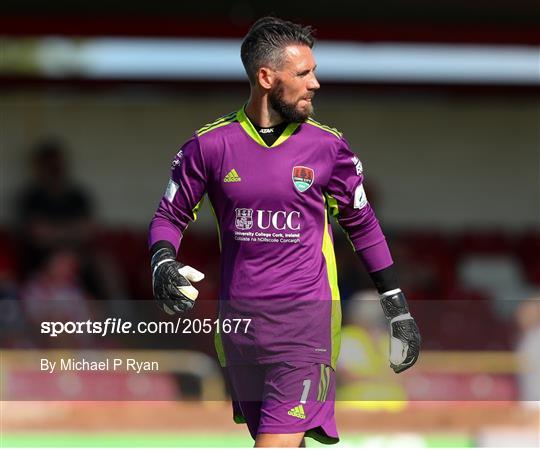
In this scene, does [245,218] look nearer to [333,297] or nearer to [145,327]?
[333,297]

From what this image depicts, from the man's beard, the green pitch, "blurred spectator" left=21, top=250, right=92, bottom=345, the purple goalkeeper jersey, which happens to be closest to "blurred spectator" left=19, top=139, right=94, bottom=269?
"blurred spectator" left=21, top=250, right=92, bottom=345

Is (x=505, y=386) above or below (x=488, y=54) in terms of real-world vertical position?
below

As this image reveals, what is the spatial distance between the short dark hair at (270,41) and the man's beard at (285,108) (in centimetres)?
9

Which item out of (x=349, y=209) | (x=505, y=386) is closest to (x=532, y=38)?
(x=505, y=386)

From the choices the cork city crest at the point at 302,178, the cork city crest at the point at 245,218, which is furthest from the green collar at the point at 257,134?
the cork city crest at the point at 245,218

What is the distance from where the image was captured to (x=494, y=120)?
14.5 metres

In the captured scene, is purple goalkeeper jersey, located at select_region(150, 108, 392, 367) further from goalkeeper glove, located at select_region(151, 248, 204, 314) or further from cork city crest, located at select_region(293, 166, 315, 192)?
goalkeeper glove, located at select_region(151, 248, 204, 314)

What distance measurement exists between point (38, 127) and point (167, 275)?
965 cm

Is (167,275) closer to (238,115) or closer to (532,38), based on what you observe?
(238,115)

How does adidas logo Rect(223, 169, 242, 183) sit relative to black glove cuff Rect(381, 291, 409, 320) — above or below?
above

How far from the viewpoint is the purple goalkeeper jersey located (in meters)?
4.29

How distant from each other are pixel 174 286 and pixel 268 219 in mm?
416

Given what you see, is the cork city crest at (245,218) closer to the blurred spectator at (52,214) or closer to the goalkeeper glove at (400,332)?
the goalkeeper glove at (400,332)

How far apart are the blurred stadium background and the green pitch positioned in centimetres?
32
